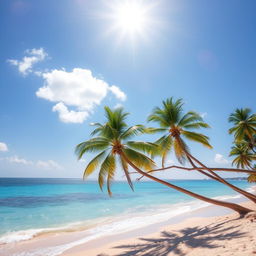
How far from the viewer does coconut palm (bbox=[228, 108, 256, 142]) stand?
15403 mm

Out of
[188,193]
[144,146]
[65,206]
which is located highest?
[144,146]

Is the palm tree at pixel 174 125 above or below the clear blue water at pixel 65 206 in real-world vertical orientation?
above

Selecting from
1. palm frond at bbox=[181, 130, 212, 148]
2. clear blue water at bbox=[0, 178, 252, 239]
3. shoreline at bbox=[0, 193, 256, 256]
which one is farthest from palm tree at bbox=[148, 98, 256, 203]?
clear blue water at bbox=[0, 178, 252, 239]

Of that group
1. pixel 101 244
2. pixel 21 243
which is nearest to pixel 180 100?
pixel 101 244

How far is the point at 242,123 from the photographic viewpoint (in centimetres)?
1552

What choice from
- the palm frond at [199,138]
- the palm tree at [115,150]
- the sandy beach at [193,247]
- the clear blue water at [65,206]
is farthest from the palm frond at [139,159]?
the clear blue water at [65,206]

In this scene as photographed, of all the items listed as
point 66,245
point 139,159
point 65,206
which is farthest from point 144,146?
point 65,206

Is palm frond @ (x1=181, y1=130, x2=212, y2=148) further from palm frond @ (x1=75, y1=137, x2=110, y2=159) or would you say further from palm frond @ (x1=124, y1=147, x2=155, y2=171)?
palm frond @ (x1=75, y1=137, x2=110, y2=159)

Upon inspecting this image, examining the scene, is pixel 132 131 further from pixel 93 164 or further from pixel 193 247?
pixel 193 247

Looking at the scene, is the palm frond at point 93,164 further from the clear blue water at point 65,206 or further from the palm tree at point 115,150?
the clear blue water at point 65,206

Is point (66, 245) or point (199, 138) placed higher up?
point (199, 138)

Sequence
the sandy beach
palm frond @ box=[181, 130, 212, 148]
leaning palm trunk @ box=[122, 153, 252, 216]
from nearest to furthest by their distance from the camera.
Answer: the sandy beach
leaning palm trunk @ box=[122, 153, 252, 216]
palm frond @ box=[181, 130, 212, 148]

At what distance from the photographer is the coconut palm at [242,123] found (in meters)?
15.4

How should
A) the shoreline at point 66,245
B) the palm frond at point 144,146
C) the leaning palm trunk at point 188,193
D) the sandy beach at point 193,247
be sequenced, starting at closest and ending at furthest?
1. the sandy beach at point 193,247
2. the shoreline at point 66,245
3. the leaning palm trunk at point 188,193
4. the palm frond at point 144,146
